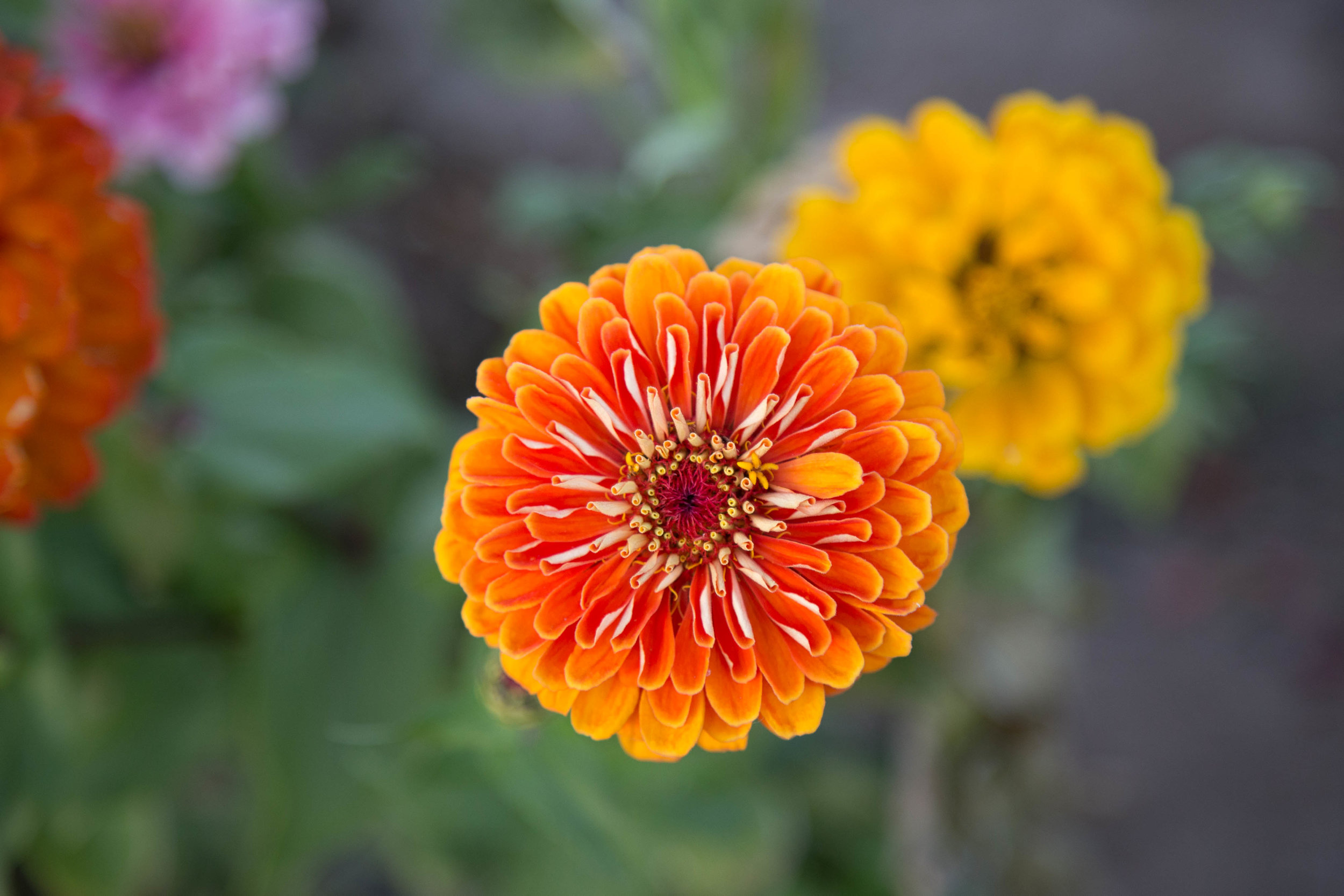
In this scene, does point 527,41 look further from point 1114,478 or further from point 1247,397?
point 1247,397

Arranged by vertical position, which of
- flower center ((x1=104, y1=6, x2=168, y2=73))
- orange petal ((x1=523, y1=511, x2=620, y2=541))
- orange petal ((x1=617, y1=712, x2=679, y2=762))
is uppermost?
flower center ((x1=104, y1=6, x2=168, y2=73))

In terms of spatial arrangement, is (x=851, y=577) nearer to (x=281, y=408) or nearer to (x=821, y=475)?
(x=821, y=475)

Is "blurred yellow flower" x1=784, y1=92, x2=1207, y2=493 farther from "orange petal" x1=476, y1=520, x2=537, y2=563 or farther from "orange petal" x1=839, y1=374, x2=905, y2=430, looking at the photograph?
"orange petal" x1=476, y1=520, x2=537, y2=563

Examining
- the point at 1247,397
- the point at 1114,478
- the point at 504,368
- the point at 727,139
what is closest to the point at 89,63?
the point at 727,139

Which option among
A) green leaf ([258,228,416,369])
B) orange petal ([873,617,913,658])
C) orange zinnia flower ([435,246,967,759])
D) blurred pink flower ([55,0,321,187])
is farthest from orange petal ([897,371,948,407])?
green leaf ([258,228,416,369])

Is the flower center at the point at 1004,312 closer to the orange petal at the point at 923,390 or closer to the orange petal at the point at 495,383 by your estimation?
the orange petal at the point at 923,390

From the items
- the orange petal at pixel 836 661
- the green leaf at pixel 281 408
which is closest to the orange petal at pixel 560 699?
the orange petal at pixel 836 661

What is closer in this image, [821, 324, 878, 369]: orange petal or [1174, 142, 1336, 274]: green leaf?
[821, 324, 878, 369]: orange petal

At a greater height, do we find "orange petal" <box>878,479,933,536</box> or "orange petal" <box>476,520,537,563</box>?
"orange petal" <box>878,479,933,536</box>

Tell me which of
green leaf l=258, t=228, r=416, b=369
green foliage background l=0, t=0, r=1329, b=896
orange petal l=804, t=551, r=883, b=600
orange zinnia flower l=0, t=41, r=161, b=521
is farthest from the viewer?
green leaf l=258, t=228, r=416, b=369
